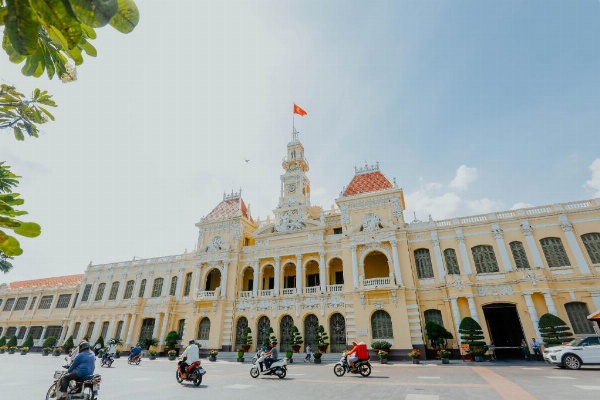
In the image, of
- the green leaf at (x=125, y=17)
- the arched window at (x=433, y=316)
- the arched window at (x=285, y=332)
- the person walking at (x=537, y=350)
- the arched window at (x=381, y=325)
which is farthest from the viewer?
the arched window at (x=285, y=332)

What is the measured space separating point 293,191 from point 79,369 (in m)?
26.1

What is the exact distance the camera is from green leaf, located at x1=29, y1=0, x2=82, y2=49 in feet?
4.06

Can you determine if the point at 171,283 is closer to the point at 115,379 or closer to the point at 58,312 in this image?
the point at 58,312

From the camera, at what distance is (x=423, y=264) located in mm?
24078

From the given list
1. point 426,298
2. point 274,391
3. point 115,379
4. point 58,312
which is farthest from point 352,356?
point 58,312

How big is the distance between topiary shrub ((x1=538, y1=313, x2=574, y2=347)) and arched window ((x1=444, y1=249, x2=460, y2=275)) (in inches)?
228

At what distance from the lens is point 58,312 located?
36.0 metres

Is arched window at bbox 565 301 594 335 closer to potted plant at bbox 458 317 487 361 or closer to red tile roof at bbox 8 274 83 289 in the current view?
potted plant at bbox 458 317 487 361

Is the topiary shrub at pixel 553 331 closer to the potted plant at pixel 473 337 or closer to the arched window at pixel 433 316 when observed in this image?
the potted plant at pixel 473 337

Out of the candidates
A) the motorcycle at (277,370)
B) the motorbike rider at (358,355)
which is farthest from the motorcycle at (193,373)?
the motorbike rider at (358,355)

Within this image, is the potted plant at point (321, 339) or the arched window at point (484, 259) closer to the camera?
the arched window at point (484, 259)

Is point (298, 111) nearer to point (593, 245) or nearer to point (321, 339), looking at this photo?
point (321, 339)

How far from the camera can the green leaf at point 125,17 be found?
56.0 inches

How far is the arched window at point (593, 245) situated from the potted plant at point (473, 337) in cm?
953
